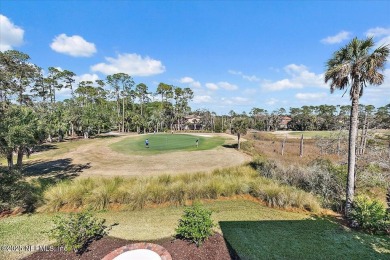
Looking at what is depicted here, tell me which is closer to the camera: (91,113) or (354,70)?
(354,70)

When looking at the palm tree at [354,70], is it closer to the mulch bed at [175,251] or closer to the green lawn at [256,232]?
the green lawn at [256,232]

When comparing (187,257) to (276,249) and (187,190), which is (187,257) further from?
(187,190)

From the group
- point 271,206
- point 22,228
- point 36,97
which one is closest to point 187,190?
point 271,206

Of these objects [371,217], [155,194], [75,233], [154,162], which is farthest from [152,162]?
[371,217]

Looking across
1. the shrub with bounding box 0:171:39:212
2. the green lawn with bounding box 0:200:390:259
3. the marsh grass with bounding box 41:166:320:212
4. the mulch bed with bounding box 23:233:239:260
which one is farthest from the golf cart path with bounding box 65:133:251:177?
the mulch bed with bounding box 23:233:239:260

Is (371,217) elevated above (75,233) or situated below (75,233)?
below

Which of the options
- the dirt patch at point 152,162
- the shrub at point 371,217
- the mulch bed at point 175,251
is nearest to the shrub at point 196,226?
the mulch bed at point 175,251

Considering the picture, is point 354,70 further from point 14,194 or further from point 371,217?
point 14,194
